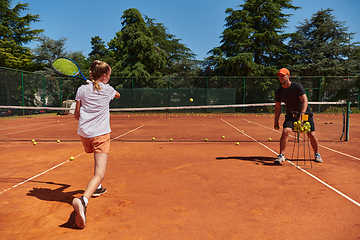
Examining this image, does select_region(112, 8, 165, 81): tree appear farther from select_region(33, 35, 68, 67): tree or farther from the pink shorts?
the pink shorts

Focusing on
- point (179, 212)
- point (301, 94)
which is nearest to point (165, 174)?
point (179, 212)

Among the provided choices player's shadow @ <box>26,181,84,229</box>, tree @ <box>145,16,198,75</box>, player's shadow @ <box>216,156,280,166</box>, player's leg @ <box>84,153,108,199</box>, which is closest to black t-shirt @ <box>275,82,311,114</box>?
player's shadow @ <box>216,156,280,166</box>

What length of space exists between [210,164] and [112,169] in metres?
1.77

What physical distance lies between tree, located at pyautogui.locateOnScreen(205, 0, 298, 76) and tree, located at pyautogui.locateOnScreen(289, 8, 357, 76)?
1.99m

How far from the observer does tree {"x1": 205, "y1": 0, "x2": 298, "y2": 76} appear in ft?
84.6

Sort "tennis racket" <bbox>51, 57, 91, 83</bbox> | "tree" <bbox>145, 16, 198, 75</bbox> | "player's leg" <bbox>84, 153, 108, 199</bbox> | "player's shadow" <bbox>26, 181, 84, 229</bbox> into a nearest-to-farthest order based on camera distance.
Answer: "player's leg" <bbox>84, 153, 108, 199</bbox>, "player's shadow" <bbox>26, 181, 84, 229</bbox>, "tennis racket" <bbox>51, 57, 91, 83</bbox>, "tree" <bbox>145, 16, 198, 75</bbox>

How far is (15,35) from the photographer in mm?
27953

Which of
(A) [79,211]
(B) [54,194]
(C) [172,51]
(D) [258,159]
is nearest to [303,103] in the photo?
(D) [258,159]

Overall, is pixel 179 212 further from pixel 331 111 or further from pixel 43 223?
pixel 331 111

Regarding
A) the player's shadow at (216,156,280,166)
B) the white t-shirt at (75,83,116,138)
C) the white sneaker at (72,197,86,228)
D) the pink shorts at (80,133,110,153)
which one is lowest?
the player's shadow at (216,156,280,166)

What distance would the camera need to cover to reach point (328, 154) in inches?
223

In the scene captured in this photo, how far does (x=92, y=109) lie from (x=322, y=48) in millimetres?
29188

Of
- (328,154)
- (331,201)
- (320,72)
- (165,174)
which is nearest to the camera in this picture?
(331,201)

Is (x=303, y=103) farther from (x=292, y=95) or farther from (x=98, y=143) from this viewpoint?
(x=98, y=143)
